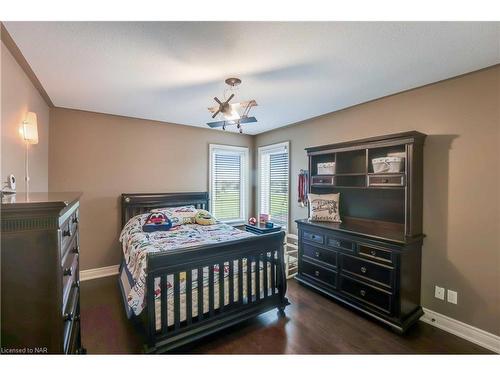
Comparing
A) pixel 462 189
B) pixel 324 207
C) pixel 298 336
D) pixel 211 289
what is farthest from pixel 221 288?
pixel 462 189

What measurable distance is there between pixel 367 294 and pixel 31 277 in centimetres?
276

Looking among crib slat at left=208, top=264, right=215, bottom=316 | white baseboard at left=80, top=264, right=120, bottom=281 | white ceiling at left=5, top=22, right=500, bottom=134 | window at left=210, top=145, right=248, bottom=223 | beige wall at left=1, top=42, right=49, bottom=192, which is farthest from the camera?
window at left=210, top=145, right=248, bottom=223

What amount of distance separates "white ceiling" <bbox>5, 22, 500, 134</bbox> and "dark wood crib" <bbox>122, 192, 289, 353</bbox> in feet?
5.30

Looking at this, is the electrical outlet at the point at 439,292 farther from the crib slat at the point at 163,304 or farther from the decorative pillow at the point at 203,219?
the decorative pillow at the point at 203,219

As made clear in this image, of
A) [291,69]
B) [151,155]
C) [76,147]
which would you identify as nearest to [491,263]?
[291,69]

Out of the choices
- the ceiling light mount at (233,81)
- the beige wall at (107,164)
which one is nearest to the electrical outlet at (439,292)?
the ceiling light mount at (233,81)

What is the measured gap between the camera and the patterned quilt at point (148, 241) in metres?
1.93

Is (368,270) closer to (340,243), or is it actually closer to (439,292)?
(340,243)

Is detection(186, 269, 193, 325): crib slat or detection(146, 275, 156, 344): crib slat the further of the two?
detection(186, 269, 193, 325): crib slat

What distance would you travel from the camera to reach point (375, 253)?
2.42 m

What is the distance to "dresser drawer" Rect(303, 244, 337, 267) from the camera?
2.82 m

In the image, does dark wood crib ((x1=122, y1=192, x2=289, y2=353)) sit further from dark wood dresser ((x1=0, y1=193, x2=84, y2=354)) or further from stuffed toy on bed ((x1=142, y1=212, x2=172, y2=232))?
stuffed toy on bed ((x1=142, y1=212, x2=172, y2=232))

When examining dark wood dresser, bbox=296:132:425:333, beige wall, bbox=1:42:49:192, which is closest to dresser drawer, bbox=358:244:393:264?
dark wood dresser, bbox=296:132:425:333
